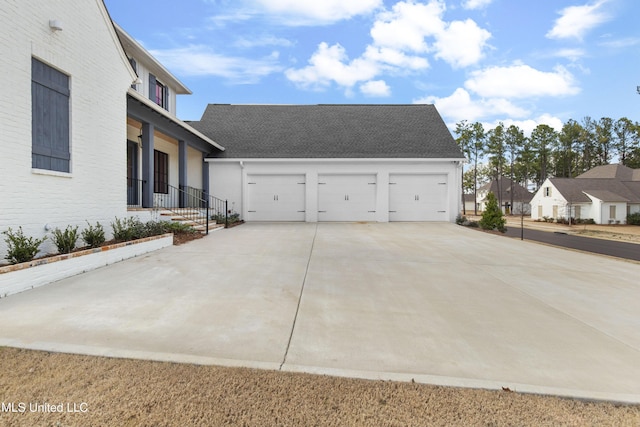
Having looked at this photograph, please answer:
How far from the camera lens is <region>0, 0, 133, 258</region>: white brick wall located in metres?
4.64

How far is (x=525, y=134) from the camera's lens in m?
42.8

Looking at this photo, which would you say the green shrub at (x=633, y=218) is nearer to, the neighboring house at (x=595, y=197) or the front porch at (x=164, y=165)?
the neighboring house at (x=595, y=197)

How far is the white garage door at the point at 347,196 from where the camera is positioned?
14672 mm

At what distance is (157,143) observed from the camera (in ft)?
38.4

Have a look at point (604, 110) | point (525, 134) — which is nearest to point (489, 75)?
point (525, 134)

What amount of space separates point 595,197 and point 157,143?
137 ft

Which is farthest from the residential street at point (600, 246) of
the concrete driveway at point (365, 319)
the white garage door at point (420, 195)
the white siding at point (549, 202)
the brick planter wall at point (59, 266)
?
the white siding at point (549, 202)

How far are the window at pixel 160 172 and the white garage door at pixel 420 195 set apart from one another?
403 inches

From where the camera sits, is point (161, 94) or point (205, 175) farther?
point (205, 175)

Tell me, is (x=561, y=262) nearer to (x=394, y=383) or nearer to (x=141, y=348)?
(x=394, y=383)

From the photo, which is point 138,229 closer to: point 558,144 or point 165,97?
point 165,97

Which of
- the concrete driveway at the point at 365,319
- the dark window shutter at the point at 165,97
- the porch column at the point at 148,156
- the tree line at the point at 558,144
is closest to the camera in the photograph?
the concrete driveway at the point at 365,319

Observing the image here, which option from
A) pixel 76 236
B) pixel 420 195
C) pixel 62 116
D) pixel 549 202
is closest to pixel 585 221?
pixel 549 202

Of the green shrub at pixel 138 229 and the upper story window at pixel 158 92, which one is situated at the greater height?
the upper story window at pixel 158 92
